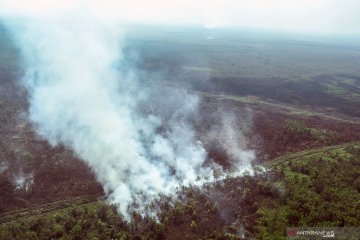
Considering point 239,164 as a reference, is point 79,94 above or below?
above

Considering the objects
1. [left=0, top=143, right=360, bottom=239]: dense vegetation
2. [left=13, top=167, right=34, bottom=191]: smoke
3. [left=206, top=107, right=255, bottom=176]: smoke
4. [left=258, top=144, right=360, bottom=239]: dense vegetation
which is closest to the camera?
[left=0, top=143, right=360, bottom=239]: dense vegetation

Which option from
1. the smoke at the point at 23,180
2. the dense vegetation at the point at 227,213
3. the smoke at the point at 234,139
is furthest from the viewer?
the smoke at the point at 234,139

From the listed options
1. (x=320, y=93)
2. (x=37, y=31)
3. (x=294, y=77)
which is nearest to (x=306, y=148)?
(x=320, y=93)

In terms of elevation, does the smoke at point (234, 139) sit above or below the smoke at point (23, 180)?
below

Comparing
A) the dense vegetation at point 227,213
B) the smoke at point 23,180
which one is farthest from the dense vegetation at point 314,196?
the smoke at point 23,180

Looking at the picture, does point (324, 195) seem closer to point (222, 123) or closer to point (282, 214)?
point (282, 214)

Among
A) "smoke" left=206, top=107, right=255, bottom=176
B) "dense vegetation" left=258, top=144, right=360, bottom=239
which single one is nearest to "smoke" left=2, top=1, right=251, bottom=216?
"smoke" left=206, top=107, right=255, bottom=176

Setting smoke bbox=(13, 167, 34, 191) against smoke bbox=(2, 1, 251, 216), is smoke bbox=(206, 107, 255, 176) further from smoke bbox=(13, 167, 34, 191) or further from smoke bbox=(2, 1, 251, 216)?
smoke bbox=(13, 167, 34, 191)

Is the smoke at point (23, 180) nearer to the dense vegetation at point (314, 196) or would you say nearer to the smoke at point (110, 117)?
the smoke at point (110, 117)
